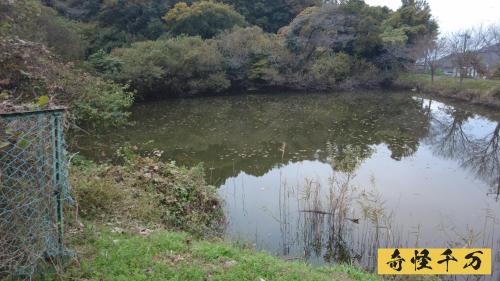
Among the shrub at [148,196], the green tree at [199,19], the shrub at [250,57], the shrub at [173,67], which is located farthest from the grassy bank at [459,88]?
the shrub at [148,196]

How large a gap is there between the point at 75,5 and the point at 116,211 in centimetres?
2979

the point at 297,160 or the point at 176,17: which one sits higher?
the point at 176,17

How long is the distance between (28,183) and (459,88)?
2559 cm

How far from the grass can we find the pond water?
178 cm

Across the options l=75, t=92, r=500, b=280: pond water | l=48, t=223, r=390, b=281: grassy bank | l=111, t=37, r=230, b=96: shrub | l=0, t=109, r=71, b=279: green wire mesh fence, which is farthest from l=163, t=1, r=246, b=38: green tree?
l=0, t=109, r=71, b=279: green wire mesh fence

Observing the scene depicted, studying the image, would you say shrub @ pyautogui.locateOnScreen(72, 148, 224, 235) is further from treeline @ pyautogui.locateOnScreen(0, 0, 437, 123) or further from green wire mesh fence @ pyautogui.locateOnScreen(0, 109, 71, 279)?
treeline @ pyautogui.locateOnScreen(0, 0, 437, 123)

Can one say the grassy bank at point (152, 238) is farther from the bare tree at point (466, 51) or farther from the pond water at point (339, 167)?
the bare tree at point (466, 51)

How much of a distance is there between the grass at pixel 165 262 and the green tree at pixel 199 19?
25604 millimetres

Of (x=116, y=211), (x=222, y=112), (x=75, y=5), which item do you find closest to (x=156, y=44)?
(x=222, y=112)

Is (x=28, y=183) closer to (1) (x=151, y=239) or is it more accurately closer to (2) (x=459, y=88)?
(1) (x=151, y=239)

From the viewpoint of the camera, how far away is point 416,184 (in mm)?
8953

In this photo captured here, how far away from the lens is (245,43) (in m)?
→ 26.1

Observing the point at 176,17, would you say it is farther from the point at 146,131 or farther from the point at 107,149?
the point at 107,149

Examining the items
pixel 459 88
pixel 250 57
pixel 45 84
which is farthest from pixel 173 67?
pixel 459 88
